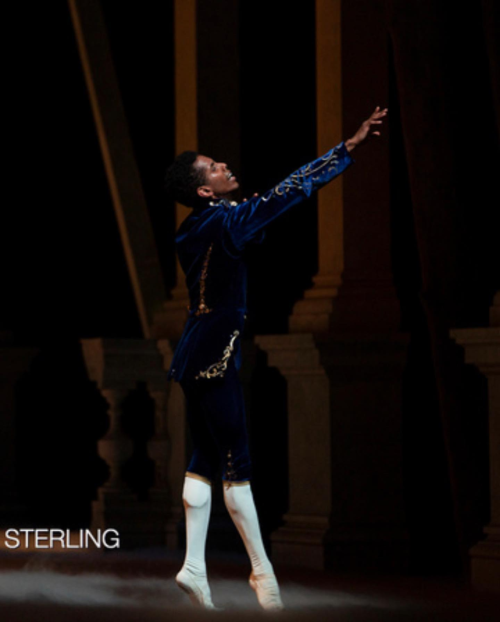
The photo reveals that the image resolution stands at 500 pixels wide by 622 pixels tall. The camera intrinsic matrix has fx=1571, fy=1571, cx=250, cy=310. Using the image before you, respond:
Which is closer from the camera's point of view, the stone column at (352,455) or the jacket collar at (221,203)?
the jacket collar at (221,203)

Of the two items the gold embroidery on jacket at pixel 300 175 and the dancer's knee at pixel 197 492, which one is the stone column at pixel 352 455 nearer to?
the dancer's knee at pixel 197 492

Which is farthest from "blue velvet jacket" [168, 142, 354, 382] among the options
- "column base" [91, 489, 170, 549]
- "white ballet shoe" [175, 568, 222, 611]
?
"column base" [91, 489, 170, 549]

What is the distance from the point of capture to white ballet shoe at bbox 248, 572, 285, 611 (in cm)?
529

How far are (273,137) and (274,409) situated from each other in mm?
1448

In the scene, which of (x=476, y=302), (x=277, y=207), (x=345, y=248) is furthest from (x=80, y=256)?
(x=277, y=207)

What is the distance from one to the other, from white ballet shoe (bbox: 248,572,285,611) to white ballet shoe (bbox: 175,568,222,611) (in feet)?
0.54

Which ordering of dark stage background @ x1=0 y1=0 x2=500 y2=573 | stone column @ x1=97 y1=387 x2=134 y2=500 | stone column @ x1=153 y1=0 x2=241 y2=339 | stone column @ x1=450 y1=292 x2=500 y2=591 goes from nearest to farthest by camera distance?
stone column @ x1=450 y1=292 x2=500 y2=591, dark stage background @ x1=0 y1=0 x2=500 y2=573, stone column @ x1=153 y1=0 x2=241 y2=339, stone column @ x1=97 y1=387 x2=134 y2=500

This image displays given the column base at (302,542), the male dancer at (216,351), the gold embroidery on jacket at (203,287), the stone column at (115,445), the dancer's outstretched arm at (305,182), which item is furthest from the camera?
the stone column at (115,445)

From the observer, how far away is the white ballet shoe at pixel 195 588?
211 inches

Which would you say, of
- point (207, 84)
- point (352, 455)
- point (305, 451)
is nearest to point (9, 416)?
point (207, 84)

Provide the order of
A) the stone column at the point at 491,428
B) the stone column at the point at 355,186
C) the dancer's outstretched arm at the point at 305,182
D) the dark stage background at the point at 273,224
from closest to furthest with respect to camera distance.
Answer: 1. the dancer's outstretched arm at the point at 305,182
2. the stone column at the point at 491,428
3. the dark stage background at the point at 273,224
4. the stone column at the point at 355,186

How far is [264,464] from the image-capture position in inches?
320

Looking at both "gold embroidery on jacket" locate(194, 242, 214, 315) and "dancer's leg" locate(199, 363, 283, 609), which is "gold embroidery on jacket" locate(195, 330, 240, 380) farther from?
"gold embroidery on jacket" locate(194, 242, 214, 315)

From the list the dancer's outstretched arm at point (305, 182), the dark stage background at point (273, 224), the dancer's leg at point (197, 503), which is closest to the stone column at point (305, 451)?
the dark stage background at point (273, 224)
